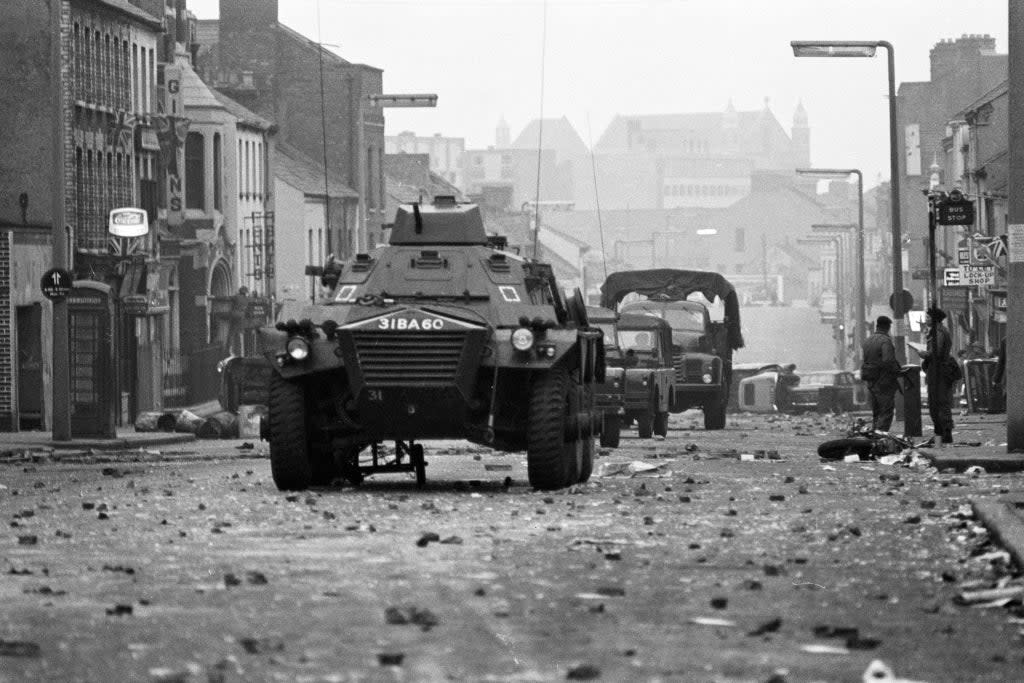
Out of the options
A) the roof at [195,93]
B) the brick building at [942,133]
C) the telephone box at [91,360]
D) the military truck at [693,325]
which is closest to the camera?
the telephone box at [91,360]

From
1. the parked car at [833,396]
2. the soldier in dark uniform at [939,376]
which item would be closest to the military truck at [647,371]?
the soldier in dark uniform at [939,376]

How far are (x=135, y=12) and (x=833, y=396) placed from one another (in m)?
18.7

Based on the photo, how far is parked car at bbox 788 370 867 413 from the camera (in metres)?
60.5

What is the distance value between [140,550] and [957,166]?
65.9 metres

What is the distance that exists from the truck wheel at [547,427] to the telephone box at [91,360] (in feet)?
56.6

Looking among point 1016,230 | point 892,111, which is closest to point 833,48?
point 892,111

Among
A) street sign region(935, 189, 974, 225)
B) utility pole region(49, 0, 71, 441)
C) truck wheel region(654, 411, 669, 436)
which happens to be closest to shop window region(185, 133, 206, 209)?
truck wheel region(654, 411, 669, 436)

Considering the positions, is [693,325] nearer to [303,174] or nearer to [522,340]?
[522,340]

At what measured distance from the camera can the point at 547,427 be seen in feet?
64.0

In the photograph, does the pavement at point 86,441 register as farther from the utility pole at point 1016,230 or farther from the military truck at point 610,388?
the utility pole at point 1016,230

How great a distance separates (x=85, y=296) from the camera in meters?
35.8

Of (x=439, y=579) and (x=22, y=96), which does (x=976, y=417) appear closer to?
(x=22, y=96)

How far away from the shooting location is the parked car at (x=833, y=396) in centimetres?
6053

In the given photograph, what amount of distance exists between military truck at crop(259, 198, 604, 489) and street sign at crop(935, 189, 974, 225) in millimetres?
8450
